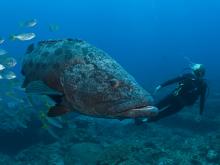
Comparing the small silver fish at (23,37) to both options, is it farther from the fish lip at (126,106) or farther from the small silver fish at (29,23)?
the fish lip at (126,106)

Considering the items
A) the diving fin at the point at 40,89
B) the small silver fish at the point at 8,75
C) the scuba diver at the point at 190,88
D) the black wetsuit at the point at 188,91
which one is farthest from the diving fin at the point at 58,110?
the small silver fish at the point at 8,75

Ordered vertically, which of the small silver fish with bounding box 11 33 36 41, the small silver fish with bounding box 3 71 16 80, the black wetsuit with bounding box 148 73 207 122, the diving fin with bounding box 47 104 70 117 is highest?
the diving fin with bounding box 47 104 70 117

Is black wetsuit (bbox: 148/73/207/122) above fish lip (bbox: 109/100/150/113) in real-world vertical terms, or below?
below

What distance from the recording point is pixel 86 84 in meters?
4.26

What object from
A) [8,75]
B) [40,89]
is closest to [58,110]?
[40,89]

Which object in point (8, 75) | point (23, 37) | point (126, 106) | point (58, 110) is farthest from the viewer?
point (23, 37)

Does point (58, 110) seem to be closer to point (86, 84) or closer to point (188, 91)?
point (86, 84)

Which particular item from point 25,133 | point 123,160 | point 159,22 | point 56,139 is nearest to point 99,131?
point 56,139

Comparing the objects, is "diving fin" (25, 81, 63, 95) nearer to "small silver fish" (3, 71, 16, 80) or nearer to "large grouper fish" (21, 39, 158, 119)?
"large grouper fish" (21, 39, 158, 119)

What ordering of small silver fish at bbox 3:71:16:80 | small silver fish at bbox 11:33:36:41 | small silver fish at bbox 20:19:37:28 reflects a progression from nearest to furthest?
small silver fish at bbox 3:71:16:80, small silver fish at bbox 11:33:36:41, small silver fish at bbox 20:19:37:28

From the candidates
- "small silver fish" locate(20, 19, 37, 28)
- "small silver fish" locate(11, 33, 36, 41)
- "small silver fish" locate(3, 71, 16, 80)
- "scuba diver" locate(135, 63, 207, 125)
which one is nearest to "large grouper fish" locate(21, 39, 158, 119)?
"scuba diver" locate(135, 63, 207, 125)

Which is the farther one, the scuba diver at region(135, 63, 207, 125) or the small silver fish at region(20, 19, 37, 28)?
the small silver fish at region(20, 19, 37, 28)

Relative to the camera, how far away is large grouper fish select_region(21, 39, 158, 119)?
414cm

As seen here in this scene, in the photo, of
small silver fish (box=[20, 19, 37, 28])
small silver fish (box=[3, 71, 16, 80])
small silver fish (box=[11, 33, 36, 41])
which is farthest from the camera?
small silver fish (box=[20, 19, 37, 28])
